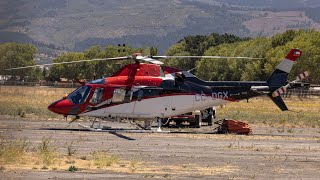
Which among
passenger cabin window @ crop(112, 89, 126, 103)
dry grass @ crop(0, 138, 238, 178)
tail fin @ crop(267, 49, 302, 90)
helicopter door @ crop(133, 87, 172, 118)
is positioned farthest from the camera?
tail fin @ crop(267, 49, 302, 90)

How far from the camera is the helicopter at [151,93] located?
4297 cm

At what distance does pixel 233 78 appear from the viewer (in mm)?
185875

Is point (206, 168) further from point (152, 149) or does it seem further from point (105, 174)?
point (152, 149)

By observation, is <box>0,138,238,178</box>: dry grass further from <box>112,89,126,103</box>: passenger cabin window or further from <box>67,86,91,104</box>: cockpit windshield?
<box>112,89,126,103</box>: passenger cabin window

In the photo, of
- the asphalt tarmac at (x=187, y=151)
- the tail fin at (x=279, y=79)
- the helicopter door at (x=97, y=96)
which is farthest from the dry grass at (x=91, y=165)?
the tail fin at (x=279, y=79)

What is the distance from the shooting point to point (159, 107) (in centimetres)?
4372

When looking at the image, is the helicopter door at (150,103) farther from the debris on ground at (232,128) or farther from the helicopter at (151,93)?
the debris on ground at (232,128)

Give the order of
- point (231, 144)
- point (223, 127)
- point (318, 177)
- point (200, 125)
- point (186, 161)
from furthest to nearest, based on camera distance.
Answer: point (200, 125) < point (223, 127) < point (231, 144) < point (186, 161) < point (318, 177)

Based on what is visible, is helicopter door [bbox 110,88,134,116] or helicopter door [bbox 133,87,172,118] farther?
helicopter door [bbox 133,87,172,118]

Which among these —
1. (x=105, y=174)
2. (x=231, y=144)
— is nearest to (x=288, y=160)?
(x=231, y=144)

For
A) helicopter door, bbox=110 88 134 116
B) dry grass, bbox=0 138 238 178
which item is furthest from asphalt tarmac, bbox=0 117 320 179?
helicopter door, bbox=110 88 134 116

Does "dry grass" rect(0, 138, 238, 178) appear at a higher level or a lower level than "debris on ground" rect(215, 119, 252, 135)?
higher

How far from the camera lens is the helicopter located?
43.0 metres

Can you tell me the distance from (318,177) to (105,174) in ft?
22.3
